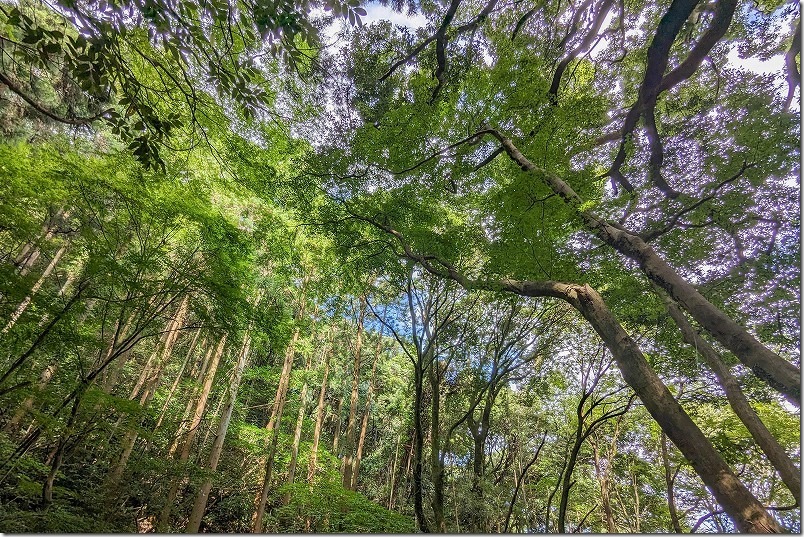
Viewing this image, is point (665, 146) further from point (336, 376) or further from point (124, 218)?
point (336, 376)

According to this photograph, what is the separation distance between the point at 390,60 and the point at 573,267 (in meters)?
4.12

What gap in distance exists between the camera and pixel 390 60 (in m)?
5.04

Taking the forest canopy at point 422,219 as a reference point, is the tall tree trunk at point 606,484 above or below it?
below

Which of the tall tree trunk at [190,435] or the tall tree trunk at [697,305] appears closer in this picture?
the tall tree trunk at [697,305]

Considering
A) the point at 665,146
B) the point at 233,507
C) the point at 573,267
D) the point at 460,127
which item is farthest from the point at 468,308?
the point at 233,507

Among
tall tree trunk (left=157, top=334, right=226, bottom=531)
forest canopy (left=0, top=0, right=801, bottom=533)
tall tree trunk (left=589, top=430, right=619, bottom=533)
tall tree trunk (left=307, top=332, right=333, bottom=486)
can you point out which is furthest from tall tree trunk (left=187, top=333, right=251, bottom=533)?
tall tree trunk (left=589, top=430, right=619, bottom=533)

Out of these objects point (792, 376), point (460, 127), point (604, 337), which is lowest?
point (792, 376)

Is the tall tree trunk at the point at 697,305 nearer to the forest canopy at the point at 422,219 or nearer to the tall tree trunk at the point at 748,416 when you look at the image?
the forest canopy at the point at 422,219

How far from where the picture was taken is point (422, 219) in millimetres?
5484

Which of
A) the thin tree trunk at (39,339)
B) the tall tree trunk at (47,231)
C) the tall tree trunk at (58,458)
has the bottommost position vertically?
the tall tree trunk at (58,458)

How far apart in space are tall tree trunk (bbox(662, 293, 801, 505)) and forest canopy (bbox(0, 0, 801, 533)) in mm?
37

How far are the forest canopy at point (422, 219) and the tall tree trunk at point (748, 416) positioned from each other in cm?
4

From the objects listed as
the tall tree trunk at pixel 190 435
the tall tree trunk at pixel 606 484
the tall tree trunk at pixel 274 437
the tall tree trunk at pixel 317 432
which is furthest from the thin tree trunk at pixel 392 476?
the tall tree trunk at pixel 190 435

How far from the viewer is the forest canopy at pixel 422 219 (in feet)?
8.09
